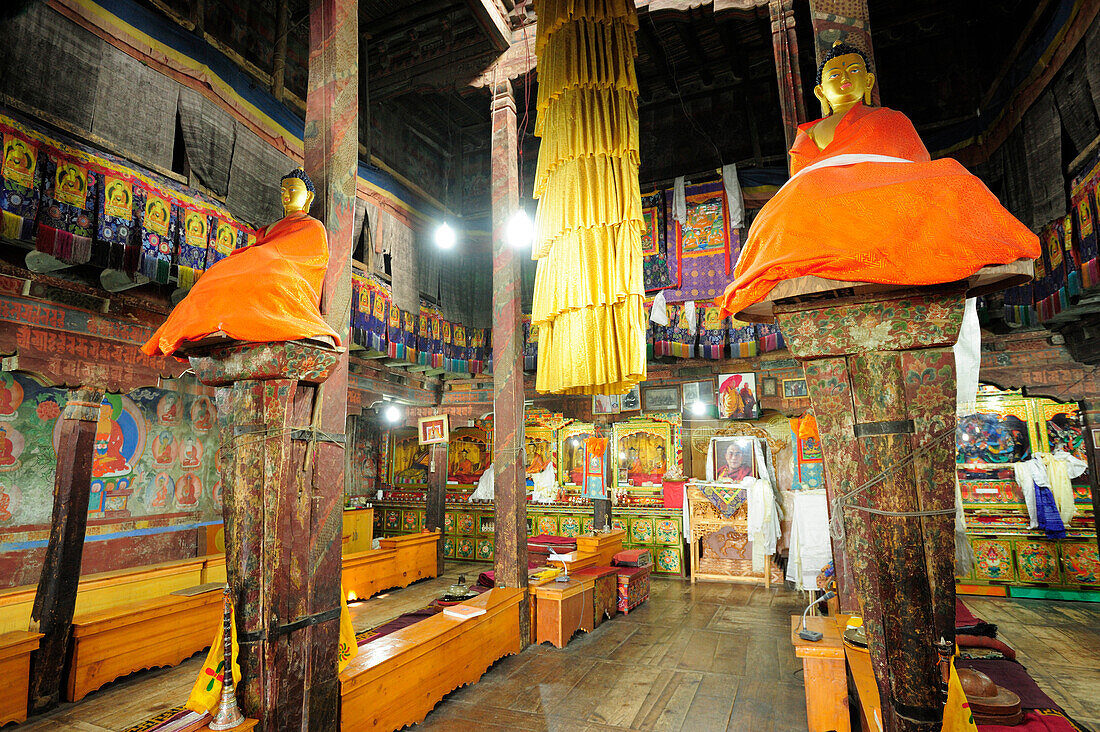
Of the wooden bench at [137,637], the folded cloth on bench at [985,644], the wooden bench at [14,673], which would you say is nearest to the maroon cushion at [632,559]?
the folded cloth on bench at [985,644]

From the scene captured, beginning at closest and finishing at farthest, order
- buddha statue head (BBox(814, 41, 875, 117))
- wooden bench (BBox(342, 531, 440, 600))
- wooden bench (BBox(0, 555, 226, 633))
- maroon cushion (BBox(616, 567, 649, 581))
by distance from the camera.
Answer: buddha statue head (BBox(814, 41, 875, 117)), wooden bench (BBox(0, 555, 226, 633)), maroon cushion (BBox(616, 567, 649, 581)), wooden bench (BBox(342, 531, 440, 600))

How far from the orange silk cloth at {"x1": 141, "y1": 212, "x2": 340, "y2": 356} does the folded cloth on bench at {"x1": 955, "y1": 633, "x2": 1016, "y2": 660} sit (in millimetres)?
4231

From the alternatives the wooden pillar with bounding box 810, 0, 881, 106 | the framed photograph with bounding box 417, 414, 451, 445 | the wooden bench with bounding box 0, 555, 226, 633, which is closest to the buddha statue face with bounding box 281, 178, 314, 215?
the wooden pillar with bounding box 810, 0, 881, 106

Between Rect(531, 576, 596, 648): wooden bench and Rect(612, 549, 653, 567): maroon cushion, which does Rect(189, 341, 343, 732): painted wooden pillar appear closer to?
Rect(531, 576, 596, 648): wooden bench

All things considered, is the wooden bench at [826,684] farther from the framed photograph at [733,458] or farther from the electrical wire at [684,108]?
the electrical wire at [684,108]

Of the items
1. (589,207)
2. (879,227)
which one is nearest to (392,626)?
(589,207)

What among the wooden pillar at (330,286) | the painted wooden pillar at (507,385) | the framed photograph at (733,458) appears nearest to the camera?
the wooden pillar at (330,286)

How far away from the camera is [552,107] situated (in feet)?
14.1

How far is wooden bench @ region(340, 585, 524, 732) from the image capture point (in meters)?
3.18

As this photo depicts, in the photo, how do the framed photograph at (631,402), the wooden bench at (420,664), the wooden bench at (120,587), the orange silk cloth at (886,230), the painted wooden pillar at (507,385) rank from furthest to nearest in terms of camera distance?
1. the framed photograph at (631,402)
2. the painted wooden pillar at (507,385)
3. the wooden bench at (120,587)
4. the wooden bench at (420,664)
5. the orange silk cloth at (886,230)

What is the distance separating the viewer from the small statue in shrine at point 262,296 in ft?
7.77

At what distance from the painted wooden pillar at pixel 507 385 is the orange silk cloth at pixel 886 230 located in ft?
12.5

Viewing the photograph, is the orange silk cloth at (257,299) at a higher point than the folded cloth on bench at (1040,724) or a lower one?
higher

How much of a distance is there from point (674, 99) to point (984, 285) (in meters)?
9.50
